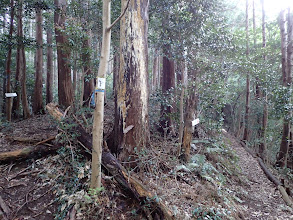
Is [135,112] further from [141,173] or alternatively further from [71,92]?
[71,92]

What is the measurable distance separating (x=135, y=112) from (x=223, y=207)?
9.44 feet

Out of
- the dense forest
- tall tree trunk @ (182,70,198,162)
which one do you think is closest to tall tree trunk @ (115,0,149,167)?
the dense forest

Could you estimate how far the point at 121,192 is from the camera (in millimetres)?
4070

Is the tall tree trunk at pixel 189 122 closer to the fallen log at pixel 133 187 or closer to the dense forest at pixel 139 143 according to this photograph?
the dense forest at pixel 139 143

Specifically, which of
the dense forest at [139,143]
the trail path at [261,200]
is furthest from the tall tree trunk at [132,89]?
the trail path at [261,200]

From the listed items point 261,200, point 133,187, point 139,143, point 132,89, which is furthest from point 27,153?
point 261,200

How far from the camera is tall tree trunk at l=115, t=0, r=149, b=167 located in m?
5.07

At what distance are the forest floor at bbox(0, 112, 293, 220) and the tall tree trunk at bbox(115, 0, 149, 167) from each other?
0.51 meters

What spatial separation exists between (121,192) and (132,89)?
239cm

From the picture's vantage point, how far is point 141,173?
4660 millimetres

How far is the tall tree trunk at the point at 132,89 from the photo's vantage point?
16.6ft

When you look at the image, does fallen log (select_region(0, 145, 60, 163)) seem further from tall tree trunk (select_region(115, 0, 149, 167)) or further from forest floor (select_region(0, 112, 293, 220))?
tall tree trunk (select_region(115, 0, 149, 167))

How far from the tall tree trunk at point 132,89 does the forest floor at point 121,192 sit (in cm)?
51

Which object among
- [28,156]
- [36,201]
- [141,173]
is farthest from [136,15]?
[36,201]
